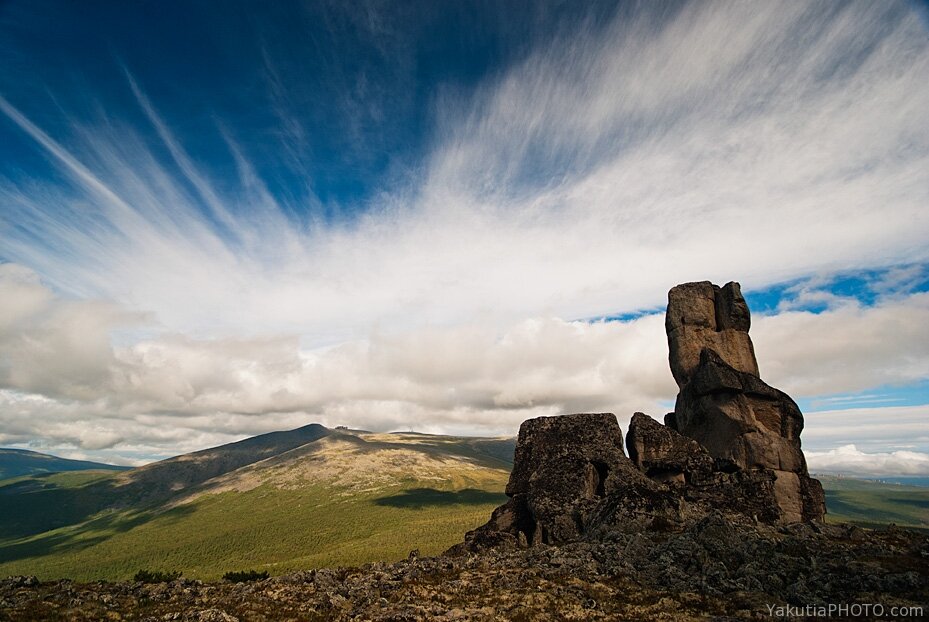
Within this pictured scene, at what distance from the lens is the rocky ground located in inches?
817

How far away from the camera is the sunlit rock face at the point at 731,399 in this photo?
181ft

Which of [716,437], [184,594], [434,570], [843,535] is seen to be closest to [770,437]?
[716,437]

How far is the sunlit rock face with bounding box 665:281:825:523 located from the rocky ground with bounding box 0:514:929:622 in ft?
81.2

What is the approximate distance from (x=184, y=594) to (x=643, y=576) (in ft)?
88.3

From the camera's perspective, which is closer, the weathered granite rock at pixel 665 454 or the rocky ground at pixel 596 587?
the rocky ground at pixel 596 587

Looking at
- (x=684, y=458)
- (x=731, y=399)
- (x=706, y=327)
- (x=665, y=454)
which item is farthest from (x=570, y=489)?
(x=706, y=327)

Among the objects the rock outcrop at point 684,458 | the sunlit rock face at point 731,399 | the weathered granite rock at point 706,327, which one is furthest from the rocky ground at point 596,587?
the weathered granite rock at point 706,327

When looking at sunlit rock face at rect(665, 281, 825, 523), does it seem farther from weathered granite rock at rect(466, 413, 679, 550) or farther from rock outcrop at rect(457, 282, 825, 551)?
weathered granite rock at rect(466, 413, 679, 550)

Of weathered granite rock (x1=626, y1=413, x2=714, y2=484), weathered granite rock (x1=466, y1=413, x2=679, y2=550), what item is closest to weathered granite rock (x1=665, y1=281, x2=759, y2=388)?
weathered granite rock (x1=626, y1=413, x2=714, y2=484)

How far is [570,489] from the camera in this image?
153ft

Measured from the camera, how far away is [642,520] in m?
36.3

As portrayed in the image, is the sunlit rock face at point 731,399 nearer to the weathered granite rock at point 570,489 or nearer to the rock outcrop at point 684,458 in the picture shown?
the rock outcrop at point 684,458

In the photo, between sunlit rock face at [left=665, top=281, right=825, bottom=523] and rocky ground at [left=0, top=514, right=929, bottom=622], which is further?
sunlit rock face at [left=665, top=281, right=825, bottom=523]

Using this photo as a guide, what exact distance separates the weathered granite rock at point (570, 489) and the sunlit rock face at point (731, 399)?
15.5 m
